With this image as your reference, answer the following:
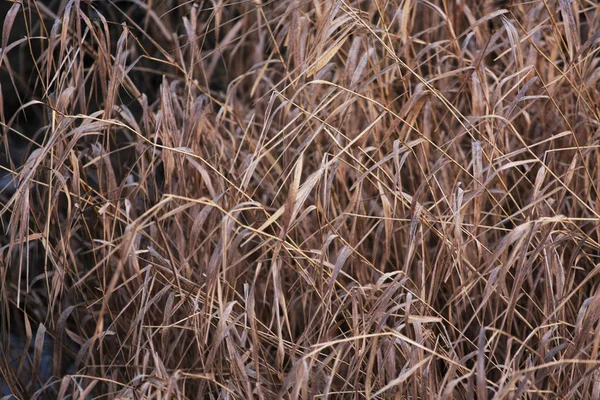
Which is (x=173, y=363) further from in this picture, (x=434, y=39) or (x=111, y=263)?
(x=434, y=39)

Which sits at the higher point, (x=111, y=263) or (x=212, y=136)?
(x=212, y=136)

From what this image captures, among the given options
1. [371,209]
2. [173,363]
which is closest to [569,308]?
[371,209]

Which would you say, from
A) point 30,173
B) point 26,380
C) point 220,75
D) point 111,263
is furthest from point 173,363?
point 220,75

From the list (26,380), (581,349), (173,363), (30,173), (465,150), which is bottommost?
(26,380)

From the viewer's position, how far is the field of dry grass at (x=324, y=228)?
44.5 inches

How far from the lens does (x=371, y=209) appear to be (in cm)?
163

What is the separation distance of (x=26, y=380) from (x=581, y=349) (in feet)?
3.93

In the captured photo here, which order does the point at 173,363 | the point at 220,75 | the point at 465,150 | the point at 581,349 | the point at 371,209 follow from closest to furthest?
the point at 581,349 < the point at 173,363 < the point at 371,209 < the point at 465,150 < the point at 220,75

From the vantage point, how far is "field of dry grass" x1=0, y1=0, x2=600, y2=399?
3.71 ft

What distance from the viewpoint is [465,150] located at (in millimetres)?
1937

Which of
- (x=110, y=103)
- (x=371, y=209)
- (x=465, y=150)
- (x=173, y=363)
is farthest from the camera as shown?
(x=465, y=150)

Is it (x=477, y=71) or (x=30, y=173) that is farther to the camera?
(x=477, y=71)

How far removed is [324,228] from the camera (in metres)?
1.32

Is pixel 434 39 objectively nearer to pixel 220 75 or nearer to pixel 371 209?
pixel 371 209
